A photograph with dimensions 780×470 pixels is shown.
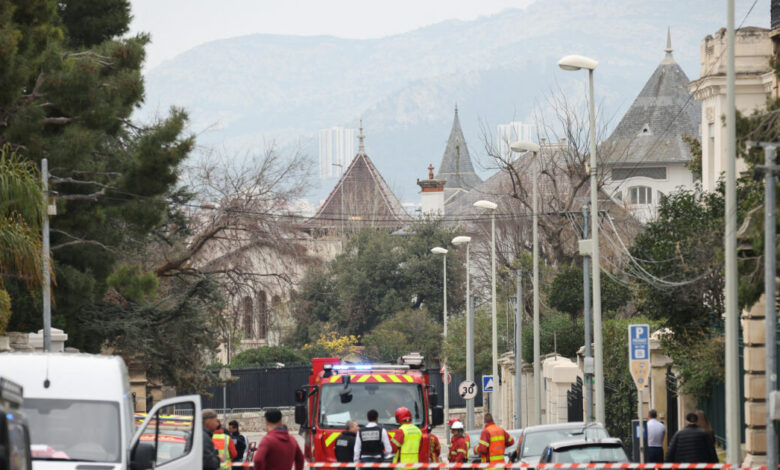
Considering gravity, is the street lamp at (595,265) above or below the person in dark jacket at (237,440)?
above

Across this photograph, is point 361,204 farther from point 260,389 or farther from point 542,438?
point 542,438

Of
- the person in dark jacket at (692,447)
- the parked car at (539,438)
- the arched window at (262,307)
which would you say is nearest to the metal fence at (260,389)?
the arched window at (262,307)

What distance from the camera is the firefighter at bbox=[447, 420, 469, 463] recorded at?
2005 cm

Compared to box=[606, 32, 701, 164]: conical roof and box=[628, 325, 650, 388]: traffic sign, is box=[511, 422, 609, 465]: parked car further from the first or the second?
box=[606, 32, 701, 164]: conical roof

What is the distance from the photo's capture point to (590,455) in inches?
650

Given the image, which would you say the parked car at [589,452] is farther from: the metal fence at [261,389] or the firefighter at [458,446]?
the metal fence at [261,389]

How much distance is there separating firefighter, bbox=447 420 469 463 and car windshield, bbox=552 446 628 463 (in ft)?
11.4

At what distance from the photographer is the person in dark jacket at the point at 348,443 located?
1797 centimetres

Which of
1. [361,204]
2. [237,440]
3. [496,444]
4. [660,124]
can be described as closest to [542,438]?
[496,444]

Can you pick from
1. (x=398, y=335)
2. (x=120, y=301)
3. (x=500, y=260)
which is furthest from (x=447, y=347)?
(x=120, y=301)

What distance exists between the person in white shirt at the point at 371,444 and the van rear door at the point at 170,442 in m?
2.59

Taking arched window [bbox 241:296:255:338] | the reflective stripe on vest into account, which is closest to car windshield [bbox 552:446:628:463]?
the reflective stripe on vest

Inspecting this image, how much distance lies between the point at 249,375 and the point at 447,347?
11.3m

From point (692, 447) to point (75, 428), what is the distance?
9.93m
